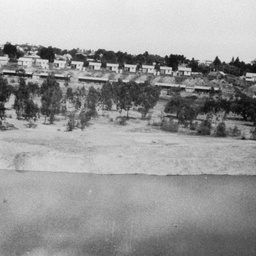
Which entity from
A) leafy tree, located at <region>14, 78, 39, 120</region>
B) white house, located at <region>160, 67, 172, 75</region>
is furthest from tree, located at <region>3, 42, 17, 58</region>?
leafy tree, located at <region>14, 78, 39, 120</region>

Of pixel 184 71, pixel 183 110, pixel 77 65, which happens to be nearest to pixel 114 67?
pixel 77 65

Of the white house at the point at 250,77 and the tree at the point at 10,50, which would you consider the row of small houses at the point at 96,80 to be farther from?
the tree at the point at 10,50

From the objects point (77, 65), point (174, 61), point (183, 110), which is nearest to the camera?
point (183, 110)

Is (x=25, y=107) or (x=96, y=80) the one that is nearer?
(x=25, y=107)

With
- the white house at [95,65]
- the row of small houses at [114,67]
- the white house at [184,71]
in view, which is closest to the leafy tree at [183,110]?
the white house at [184,71]

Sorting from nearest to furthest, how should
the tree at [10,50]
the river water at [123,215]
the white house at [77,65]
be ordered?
the river water at [123,215], the white house at [77,65], the tree at [10,50]

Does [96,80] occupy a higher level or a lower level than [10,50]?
lower

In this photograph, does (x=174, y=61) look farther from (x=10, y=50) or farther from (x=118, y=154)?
(x=118, y=154)

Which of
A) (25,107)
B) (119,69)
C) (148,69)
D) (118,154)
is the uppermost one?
(148,69)

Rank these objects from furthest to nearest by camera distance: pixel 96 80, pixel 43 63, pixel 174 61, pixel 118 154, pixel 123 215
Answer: pixel 174 61
pixel 43 63
pixel 96 80
pixel 118 154
pixel 123 215

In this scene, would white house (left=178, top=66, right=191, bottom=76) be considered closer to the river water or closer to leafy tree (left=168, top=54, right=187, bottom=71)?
leafy tree (left=168, top=54, right=187, bottom=71)

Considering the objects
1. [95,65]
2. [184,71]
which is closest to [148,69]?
[184,71]

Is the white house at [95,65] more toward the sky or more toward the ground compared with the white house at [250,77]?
more toward the ground
